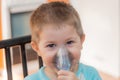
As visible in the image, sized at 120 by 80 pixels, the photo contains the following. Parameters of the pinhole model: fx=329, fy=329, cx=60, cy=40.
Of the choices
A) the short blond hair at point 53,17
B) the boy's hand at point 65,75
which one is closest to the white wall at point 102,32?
the short blond hair at point 53,17

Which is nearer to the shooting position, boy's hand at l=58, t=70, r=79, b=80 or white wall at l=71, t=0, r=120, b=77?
boy's hand at l=58, t=70, r=79, b=80

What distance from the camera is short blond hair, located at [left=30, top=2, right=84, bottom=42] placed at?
2.98 feet

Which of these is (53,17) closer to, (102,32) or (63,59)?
(63,59)

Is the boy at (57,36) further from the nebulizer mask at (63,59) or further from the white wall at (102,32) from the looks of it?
the white wall at (102,32)

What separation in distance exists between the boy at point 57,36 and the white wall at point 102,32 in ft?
5.91

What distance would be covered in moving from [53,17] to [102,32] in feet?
6.58

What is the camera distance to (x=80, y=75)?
3.30 feet

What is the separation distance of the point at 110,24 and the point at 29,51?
2.45 feet

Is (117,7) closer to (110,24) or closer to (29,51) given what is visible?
(110,24)

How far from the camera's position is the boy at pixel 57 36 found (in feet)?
2.90

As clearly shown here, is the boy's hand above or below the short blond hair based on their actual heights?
below

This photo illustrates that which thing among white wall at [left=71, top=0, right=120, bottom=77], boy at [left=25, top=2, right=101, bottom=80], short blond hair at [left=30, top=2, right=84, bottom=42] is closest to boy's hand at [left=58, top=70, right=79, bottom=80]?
boy at [left=25, top=2, right=101, bottom=80]

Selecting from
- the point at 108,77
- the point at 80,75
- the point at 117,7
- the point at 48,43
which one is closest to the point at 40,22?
the point at 48,43

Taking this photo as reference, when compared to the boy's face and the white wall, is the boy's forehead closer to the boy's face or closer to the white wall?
the boy's face
